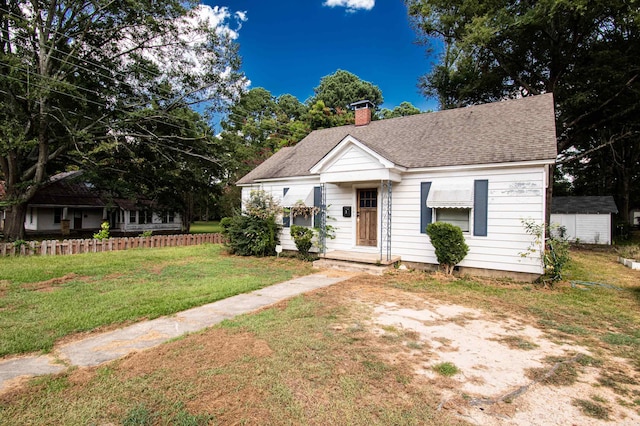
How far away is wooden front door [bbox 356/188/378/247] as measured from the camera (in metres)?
10.9

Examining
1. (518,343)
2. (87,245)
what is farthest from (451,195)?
(87,245)

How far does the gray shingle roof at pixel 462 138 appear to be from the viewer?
341 inches

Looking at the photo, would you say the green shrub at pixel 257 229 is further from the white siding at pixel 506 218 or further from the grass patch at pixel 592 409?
the grass patch at pixel 592 409

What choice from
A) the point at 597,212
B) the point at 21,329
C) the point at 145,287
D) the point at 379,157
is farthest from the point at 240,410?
the point at 597,212

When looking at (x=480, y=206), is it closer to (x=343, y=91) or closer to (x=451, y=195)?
(x=451, y=195)

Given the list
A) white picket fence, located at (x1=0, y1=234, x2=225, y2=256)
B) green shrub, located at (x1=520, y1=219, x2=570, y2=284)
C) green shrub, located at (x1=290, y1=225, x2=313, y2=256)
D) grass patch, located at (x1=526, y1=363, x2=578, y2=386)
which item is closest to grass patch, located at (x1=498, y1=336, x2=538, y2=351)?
grass patch, located at (x1=526, y1=363, x2=578, y2=386)

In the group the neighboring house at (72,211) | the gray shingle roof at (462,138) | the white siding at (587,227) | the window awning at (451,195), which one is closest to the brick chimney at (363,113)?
the gray shingle roof at (462,138)

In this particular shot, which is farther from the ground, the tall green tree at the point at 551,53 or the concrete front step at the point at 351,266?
the tall green tree at the point at 551,53

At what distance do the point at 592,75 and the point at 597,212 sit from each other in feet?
25.5

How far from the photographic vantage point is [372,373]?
11.2 feet

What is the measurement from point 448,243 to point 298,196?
19.3ft

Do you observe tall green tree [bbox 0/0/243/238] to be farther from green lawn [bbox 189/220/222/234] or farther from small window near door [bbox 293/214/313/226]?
small window near door [bbox 293/214/313/226]

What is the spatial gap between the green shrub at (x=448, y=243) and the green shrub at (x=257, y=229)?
593 cm

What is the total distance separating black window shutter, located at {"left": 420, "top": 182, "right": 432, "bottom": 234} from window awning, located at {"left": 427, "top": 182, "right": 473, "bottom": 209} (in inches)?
9.7
